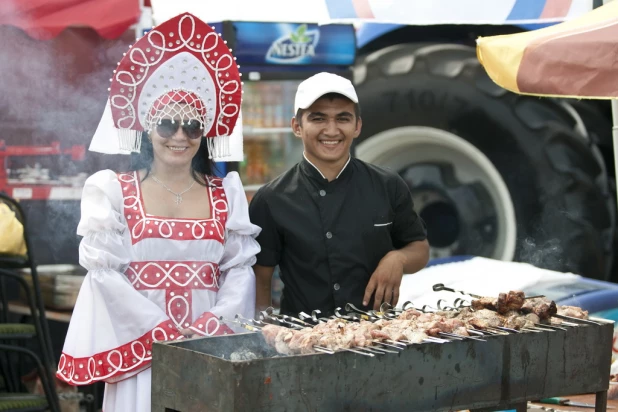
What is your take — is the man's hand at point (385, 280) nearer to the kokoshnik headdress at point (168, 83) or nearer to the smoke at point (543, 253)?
the kokoshnik headdress at point (168, 83)

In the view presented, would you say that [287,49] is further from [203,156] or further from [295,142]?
[203,156]

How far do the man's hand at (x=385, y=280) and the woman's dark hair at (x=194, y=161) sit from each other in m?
0.87

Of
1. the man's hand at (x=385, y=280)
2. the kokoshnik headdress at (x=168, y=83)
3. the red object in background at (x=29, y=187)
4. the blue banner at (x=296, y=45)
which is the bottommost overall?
the man's hand at (x=385, y=280)

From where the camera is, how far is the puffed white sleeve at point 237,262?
4.13 m

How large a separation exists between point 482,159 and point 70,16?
309 centimetres

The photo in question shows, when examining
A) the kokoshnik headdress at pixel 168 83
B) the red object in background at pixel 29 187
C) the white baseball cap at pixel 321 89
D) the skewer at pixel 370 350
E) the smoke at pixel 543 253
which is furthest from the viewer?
the smoke at pixel 543 253

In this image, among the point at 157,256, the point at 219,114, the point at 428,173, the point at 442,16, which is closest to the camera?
the point at 157,256

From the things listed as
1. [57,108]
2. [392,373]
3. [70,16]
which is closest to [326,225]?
[392,373]

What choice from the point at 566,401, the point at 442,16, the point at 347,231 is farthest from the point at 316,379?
the point at 442,16

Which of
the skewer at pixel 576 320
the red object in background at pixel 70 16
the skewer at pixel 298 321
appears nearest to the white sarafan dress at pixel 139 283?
the skewer at pixel 298 321

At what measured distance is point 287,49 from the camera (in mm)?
7090

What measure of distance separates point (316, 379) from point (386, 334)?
43 centimetres

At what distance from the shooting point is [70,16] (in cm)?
659

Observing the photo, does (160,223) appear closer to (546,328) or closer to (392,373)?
(392,373)
